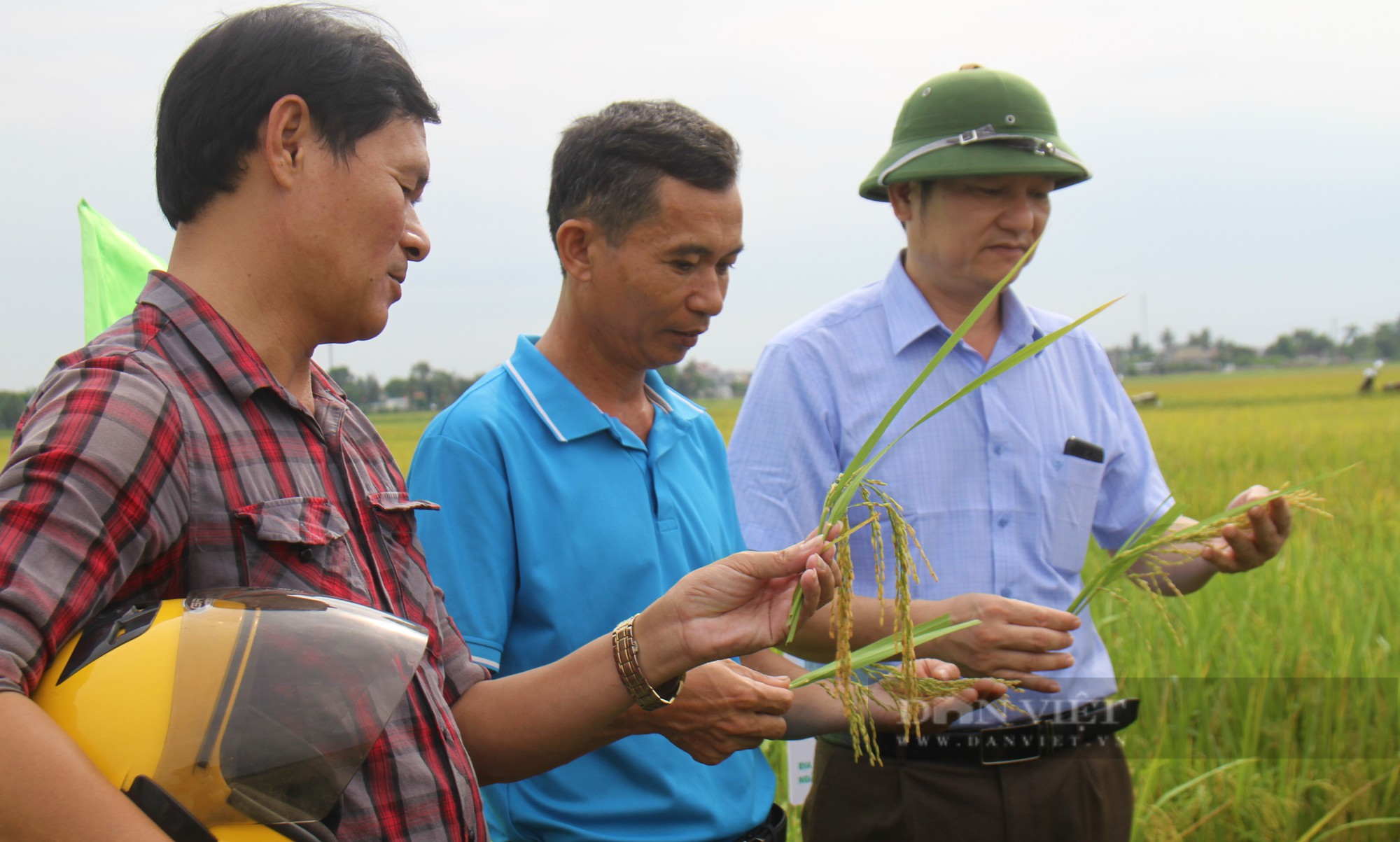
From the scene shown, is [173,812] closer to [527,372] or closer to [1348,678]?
[527,372]

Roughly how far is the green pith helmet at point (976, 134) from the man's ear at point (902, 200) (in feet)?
0.20

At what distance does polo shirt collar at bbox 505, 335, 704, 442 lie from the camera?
200cm

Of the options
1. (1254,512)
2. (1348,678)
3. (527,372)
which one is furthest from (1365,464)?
(527,372)

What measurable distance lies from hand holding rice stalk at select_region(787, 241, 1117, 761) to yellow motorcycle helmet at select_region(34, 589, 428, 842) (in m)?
0.60

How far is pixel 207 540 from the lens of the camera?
1.17 m

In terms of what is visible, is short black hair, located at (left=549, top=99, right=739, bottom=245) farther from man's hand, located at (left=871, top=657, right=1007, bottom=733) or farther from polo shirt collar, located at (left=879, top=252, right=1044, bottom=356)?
man's hand, located at (left=871, top=657, right=1007, bottom=733)

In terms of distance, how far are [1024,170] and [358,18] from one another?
5.51ft

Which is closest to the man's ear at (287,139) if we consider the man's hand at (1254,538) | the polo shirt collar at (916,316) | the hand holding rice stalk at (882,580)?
the hand holding rice stalk at (882,580)

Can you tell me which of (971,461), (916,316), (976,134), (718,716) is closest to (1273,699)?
(971,461)

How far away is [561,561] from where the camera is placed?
190cm

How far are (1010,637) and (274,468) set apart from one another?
1.49m

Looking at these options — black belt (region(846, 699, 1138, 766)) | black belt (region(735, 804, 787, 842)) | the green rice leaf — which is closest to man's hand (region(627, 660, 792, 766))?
the green rice leaf

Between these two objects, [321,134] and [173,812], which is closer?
[173,812]

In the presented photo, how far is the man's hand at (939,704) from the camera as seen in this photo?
199cm
